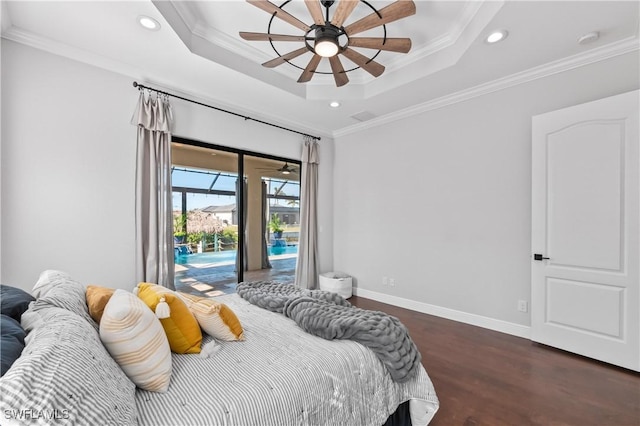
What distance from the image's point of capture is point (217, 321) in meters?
1.59

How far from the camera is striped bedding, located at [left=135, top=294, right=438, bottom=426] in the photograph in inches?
42.3

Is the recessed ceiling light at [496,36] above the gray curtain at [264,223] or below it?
above

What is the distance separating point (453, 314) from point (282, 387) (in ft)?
10.1

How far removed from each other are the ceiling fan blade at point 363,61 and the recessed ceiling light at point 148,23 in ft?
5.08

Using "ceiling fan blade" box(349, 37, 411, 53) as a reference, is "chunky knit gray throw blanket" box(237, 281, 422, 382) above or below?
below

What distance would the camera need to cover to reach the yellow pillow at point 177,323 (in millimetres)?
1426

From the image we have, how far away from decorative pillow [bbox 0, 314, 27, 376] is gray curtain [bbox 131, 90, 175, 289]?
6.67 ft

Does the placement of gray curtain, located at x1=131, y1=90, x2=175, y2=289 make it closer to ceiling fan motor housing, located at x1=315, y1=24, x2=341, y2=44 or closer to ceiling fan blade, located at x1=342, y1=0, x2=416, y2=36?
ceiling fan motor housing, located at x1=315, y1=24, x2=341, y2=44

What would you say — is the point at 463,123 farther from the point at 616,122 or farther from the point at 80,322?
the point at 80,322

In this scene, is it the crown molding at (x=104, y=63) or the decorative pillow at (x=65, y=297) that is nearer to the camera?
the decorative pillow at (x=65, y=297)

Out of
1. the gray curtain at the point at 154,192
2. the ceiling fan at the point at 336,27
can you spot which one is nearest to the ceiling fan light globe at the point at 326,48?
the ceiling fan at the point at 336,27

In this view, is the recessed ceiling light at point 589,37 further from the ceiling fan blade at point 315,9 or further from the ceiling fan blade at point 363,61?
the ceiling fan blade at point 315,9

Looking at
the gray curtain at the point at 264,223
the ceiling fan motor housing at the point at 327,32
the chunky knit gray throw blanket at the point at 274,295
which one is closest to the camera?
the ceiling fan motor housing at the point at 327,32

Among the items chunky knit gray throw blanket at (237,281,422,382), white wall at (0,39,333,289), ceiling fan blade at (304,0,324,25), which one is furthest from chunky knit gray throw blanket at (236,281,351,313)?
ceiling fan blade at (304,0,324,25)
